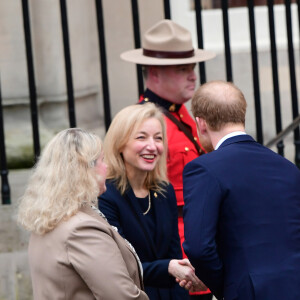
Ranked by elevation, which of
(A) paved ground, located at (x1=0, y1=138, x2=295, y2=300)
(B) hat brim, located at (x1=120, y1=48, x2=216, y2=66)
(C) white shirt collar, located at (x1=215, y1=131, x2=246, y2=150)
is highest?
(B) hat brim, located at (x1=120, y1=48, x2=216, y2=66)

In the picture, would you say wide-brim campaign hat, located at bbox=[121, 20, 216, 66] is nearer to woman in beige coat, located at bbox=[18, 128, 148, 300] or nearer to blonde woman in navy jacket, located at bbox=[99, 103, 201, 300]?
blonde woman in navy jacket, located at bbox=[99, 103, 201, 300]

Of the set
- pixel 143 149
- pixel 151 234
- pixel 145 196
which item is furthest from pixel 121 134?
pixel 151 234

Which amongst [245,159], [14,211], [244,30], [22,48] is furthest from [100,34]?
[245,159]

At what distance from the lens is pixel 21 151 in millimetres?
6500

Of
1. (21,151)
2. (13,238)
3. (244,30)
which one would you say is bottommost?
(13,238)

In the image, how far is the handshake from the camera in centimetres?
428

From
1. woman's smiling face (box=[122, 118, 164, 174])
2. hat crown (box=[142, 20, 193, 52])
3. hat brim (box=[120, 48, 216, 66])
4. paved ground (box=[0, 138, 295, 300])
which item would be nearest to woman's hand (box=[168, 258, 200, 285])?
woman's smiling face (box=[122, 118, 164, 174])

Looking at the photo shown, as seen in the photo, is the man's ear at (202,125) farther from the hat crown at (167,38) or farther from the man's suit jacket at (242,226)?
the hat crown at (167,38)

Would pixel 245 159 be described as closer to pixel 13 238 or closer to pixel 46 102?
pixel 13 238

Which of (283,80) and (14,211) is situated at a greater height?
(283,80)

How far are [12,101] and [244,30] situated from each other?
2.05 m

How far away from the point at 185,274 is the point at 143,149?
25.5 inches

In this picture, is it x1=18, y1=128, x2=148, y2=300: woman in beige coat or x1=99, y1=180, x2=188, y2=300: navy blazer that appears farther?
x1=99, y1=180, x2=188, y2=300: navy blazer

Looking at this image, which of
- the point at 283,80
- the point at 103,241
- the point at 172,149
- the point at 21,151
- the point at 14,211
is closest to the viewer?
the point at 103,241
